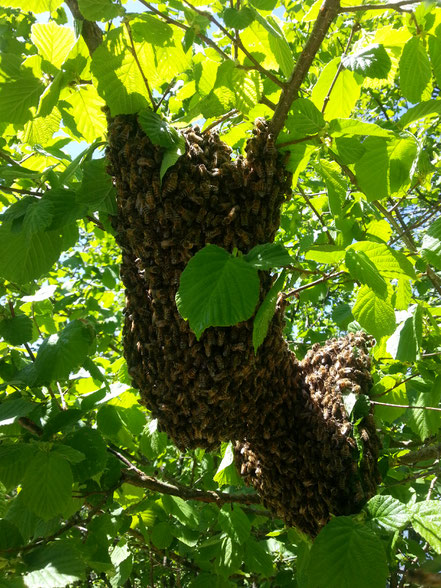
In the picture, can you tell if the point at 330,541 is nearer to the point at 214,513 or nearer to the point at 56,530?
the point at 56,530

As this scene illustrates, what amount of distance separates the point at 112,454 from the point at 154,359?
2.56 ft

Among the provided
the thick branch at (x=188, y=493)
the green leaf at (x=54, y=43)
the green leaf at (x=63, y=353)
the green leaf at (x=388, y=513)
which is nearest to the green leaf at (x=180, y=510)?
the thick branch at (x=188, y=493)

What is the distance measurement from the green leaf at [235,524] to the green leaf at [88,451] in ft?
3.11

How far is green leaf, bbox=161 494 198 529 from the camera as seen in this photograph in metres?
2.43

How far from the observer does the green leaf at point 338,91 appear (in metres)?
1.76

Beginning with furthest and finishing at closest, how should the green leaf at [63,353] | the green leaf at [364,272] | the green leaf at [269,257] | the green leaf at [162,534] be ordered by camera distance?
the green leaf at [162,534] < the green leaf at [63,353] < the green leaf at [364,272] < the green leaf at [269,257]

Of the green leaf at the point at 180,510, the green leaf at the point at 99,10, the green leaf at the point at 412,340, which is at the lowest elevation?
the green leaf at the point at 180,510

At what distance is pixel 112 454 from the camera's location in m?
2.15

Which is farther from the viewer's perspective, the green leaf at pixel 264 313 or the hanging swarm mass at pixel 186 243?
the hanging swarm mass at pixel 186 243

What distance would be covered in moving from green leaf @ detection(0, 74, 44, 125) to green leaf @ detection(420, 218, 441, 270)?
1.34 metres

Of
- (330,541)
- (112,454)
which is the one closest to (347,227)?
(330,541)

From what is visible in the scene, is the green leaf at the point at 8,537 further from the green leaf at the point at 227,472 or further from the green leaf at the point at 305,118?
the green leaf at the point at 305,118

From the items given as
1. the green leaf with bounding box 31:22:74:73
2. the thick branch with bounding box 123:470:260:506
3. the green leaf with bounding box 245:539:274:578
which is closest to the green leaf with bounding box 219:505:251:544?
the thick branch with bounding box 123:470:260:506

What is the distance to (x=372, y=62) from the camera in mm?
1544
